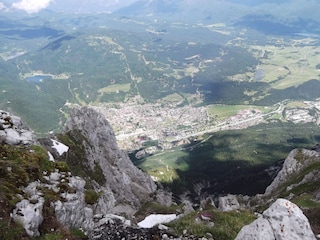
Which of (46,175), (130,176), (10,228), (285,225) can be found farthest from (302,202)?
(130,176)

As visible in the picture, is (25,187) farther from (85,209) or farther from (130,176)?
(130,176)

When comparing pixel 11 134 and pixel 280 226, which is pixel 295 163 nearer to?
pixel 280 226

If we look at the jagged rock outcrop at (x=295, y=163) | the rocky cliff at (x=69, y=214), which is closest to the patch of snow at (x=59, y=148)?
the rocky cliff at (x=69, y=214)

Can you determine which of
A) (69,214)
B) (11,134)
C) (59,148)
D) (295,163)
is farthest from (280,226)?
(295,163)

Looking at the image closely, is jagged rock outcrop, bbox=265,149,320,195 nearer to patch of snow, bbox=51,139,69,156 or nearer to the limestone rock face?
the limestone rock face

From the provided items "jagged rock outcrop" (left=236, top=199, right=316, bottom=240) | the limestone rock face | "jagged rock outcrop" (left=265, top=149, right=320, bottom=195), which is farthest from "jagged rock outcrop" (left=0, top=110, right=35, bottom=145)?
"jagged rock outcrop" (left=265, top=149, right=320, bottom=195)

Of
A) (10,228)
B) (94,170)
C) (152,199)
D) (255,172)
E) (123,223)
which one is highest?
(10,228)
